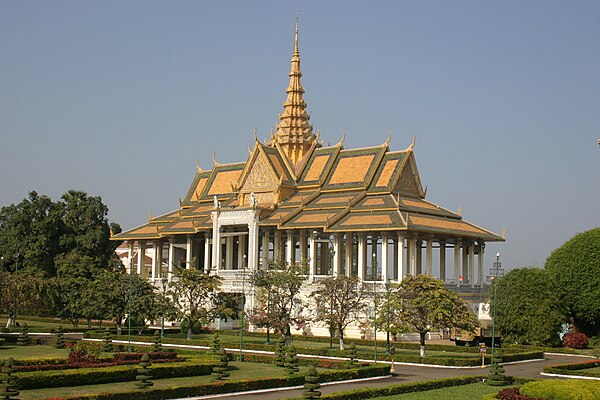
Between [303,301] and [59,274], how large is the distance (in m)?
23.1

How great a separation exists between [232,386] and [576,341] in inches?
1114

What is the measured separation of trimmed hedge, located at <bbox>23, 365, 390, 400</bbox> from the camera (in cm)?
2475

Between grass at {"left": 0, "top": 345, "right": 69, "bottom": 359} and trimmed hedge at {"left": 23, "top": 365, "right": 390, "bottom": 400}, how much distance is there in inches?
501

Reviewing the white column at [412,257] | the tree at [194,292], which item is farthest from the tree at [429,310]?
the white column at [412,257]

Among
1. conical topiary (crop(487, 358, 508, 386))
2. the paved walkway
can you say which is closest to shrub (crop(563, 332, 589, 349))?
the paved walkway

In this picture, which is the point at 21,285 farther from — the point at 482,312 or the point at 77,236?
the point at 482,312

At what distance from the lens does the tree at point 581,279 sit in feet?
175

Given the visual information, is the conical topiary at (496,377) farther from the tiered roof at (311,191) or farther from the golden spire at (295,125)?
the golden spire at (295,125)

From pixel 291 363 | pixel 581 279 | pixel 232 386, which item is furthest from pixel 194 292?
pixel 581 279

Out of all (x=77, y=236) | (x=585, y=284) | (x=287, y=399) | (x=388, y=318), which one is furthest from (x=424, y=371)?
(x=77, y=236)

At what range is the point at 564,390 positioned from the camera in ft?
77.2

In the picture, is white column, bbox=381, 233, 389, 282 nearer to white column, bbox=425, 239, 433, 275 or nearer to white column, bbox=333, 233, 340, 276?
white column, bbox=333, 233, 340, 276

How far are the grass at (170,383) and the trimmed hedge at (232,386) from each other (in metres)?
1.72

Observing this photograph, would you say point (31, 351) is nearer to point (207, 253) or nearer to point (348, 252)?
point (348, 252)
